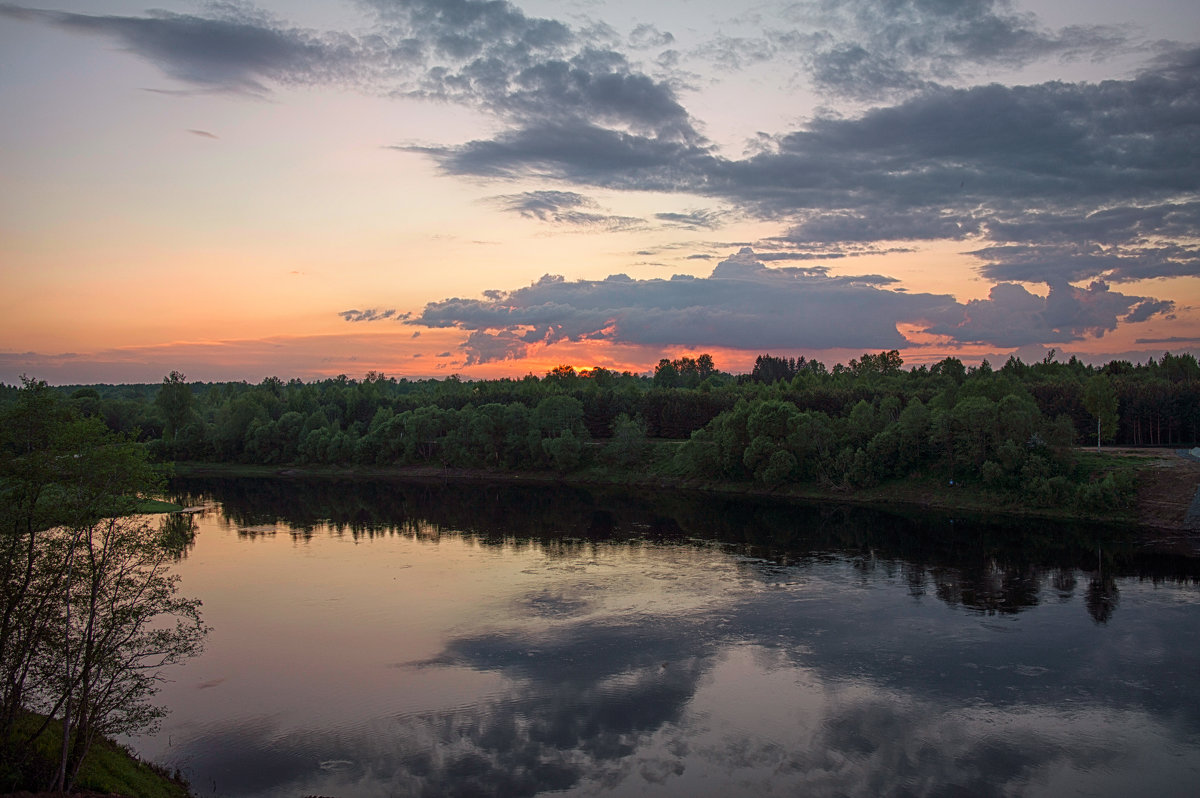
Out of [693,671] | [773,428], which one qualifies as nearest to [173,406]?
[773,428]

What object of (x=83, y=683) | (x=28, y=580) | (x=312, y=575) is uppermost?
(x=28, y=580)

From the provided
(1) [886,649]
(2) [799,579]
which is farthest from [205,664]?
(2) [799,579]

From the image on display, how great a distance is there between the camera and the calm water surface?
23.8m

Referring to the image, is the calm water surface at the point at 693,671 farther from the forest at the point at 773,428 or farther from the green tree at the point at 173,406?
the green tree at the point at 173,406

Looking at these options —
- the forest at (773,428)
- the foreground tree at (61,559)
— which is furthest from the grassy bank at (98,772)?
the forest at (773,428)

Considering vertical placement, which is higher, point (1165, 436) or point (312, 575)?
point (1165, 436)

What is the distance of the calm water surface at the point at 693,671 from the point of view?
77.9 feet

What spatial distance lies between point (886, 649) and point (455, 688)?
18.6m

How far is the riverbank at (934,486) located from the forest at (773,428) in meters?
0.98

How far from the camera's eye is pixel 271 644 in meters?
36.1

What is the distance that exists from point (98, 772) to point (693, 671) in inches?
800

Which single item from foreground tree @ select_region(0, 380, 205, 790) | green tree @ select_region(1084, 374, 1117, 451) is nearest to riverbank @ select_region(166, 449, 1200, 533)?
green tree @ select_region(1084, 374, 1117, 451)

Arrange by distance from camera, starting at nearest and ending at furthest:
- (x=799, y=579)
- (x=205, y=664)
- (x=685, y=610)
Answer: (x=205, y=664), (x=685, y=610), (x=799, y=579)

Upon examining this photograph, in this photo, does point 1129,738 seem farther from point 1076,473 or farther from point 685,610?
point 1076,473
